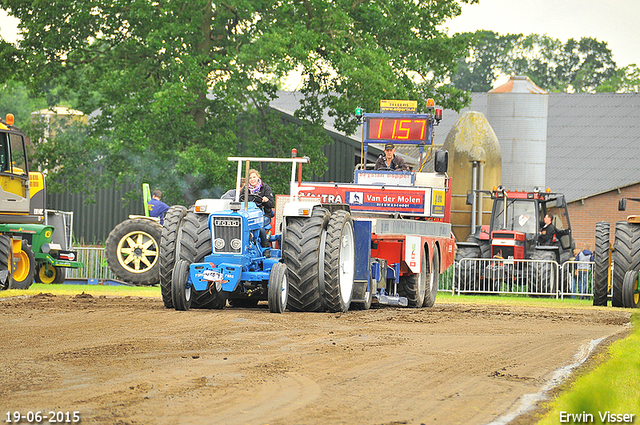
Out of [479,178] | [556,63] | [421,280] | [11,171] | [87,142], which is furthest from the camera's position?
[556,63]

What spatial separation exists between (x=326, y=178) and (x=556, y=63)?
Answer: 5863 centimetres

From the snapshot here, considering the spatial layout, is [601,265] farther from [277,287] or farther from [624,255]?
[277,287]

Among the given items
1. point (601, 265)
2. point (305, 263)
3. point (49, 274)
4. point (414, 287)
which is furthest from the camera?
point (49, 274)

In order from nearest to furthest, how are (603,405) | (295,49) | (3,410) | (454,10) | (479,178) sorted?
1. (603,405)
2. (3,410)
3. (295,49)
4. (454,10)
5. (479,178)

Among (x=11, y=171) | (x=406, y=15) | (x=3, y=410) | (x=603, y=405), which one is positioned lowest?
(x=3, y=410)

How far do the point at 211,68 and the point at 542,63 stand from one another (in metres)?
64.6

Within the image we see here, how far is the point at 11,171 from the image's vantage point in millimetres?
17016

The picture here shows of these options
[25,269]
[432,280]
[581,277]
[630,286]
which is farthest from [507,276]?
[25,269]

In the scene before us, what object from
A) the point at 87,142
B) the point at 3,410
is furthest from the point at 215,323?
the point at 87,142

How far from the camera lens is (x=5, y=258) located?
663 inches

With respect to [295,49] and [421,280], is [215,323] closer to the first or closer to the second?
[421,280]

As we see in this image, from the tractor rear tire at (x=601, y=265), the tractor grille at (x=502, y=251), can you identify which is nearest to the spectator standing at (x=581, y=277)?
the tractor grille at (x=502, y=251)

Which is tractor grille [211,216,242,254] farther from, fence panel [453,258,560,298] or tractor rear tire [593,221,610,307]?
fence panel [453,258,560,298]

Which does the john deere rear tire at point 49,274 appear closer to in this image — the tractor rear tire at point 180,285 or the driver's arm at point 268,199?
the driver's arm at point 268,199
